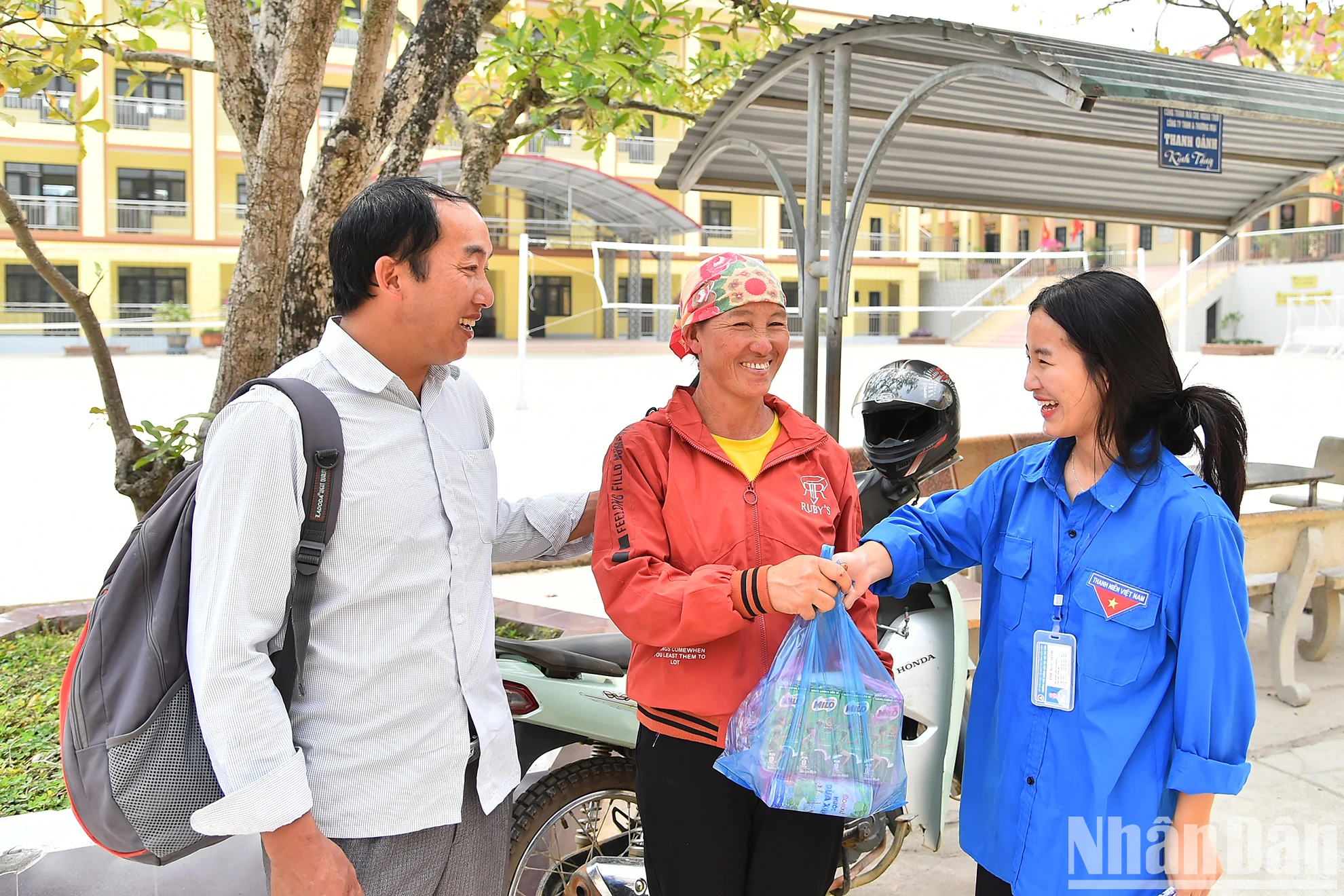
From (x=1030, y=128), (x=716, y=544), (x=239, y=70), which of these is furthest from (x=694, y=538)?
(x=1030, y=128)

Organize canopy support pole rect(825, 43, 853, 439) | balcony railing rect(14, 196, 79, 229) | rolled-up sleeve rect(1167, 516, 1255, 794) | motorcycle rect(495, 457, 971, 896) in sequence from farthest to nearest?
balcony railing rect(14, 196, 79, 229) → canopy support pole rect(825, 43, 853, 439) → motorcycle rect(495, 457, 971, 896) → rolled-up sleeve rect(1167, 516, 1255, 794)

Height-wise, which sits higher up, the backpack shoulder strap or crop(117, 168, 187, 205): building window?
crop(117, 168, 187, 205): building window

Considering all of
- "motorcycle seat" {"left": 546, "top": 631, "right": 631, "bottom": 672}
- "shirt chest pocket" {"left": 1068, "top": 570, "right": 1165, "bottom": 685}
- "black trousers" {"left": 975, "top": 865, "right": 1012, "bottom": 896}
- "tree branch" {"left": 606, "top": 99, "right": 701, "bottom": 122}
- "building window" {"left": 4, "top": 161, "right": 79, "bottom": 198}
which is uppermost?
"building window" {"left": 4, "top": 161, "right": 79, "bottom": 198}

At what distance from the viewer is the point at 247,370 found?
13.4 feet

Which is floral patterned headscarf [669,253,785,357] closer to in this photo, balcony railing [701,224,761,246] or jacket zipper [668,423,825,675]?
jacket zipper [668,423,825,675]

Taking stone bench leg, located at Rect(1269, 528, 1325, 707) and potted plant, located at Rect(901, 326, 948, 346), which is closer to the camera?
stone bench leg, located at Rect(1269, 528, 1325, 707)

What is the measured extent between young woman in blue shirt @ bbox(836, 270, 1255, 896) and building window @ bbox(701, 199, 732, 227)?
125 ft

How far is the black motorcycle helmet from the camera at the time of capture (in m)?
2.52

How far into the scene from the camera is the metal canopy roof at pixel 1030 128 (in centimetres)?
337

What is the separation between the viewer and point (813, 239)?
166 inches

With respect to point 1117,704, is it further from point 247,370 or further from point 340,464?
point 247,370

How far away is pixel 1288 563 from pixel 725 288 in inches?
158

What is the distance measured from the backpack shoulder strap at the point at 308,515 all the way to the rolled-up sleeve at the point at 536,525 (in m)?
0.55

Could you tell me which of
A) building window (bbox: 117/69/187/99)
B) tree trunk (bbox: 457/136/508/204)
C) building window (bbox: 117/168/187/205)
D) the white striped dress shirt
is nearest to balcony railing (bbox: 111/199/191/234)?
building window (bbox: 117/168/187/205)
